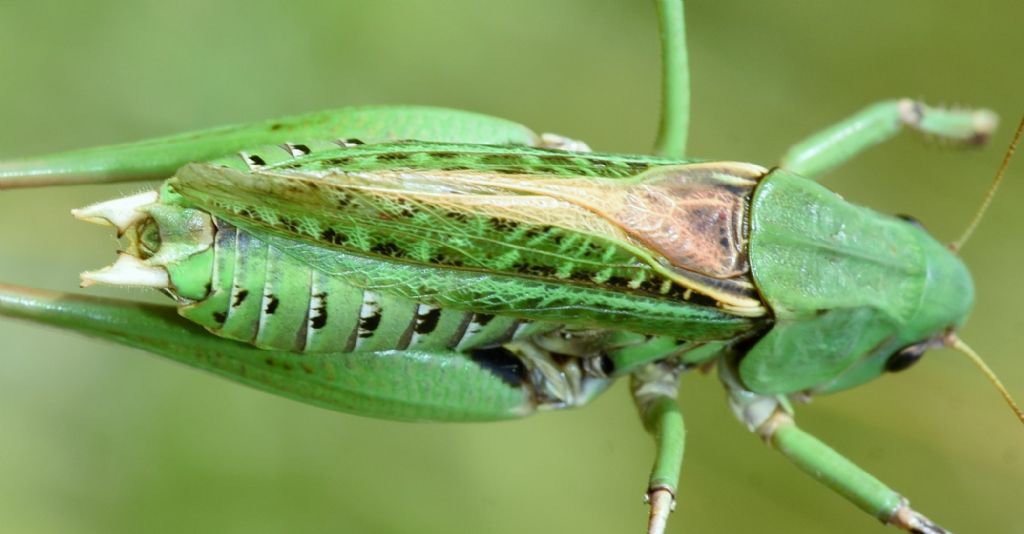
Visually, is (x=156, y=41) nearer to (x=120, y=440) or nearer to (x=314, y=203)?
(x=120, y=440)

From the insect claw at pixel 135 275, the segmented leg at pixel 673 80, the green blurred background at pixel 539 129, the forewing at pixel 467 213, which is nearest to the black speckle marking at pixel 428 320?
the forewing at pixel 467 213

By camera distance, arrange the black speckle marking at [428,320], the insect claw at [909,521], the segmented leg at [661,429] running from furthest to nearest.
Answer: the insect claw at [909,521]
the segmented leg at [661,429]
the black speckle marking at [428,320]

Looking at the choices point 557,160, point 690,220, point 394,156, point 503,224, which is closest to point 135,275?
point 394,156

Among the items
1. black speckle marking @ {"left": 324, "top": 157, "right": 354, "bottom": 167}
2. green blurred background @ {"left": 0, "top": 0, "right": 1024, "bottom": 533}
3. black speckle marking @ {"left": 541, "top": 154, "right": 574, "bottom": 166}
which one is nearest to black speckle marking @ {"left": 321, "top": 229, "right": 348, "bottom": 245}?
black speckle marking @ {"left": 324, "top": 157, "right": 354, "bottom": 167}

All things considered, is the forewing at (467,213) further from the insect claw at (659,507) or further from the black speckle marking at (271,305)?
the insect claw at (659,507)

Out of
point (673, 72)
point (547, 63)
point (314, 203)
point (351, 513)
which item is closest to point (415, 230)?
point (314, 203)

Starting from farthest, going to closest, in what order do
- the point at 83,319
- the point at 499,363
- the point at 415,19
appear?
the point at 415,19 < the point at 499,363 < the point at 83,319

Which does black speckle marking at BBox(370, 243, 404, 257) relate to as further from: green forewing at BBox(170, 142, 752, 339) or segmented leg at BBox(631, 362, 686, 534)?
segmented leg at BBox(631, 362, 686, 534)
